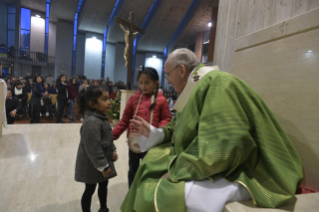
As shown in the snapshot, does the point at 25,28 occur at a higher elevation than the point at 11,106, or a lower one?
higher

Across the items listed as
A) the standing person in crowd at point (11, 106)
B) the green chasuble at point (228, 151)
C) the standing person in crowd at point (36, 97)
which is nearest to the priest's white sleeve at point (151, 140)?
the green chasuble at point (228, 151)

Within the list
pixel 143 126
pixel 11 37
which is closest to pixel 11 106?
pixel 143 126

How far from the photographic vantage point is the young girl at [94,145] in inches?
60.6

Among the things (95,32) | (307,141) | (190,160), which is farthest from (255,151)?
(95,32)

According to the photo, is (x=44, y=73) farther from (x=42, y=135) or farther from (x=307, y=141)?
(x=307, y=141)

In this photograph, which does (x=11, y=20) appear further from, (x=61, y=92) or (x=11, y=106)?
(x=11, y=106)

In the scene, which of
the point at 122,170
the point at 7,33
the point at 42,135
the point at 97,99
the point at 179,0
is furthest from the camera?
the point at 179,0

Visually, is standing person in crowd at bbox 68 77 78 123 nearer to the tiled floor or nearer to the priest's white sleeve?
the tiled floor

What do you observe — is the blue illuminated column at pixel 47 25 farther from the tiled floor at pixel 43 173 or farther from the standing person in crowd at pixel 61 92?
the tiled floor at pixel 43 173

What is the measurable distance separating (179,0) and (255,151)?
11.4m

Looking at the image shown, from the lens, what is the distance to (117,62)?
13.4 metres

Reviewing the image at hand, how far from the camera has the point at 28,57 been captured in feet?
33.9

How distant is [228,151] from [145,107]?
1327 mm

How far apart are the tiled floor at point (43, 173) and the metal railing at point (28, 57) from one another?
7.45 meters
